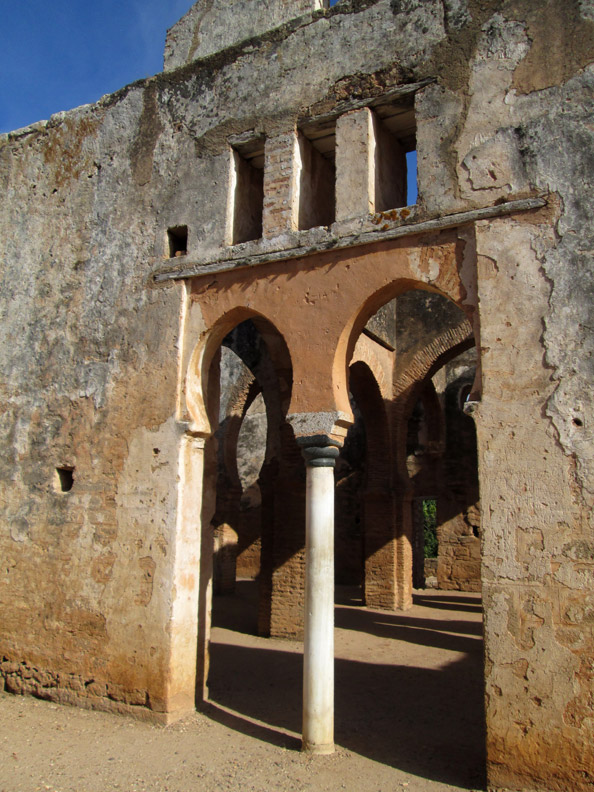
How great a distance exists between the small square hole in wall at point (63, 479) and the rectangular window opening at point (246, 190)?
2878 mm

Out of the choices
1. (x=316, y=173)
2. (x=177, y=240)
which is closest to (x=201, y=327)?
(x=177, y=240)

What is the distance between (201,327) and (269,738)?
3.67 metres

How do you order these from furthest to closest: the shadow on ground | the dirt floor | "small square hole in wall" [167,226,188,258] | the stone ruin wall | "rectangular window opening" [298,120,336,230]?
1. "small square hole in wall" [167,226,188,258]
2. "rectangular window opening" [298,120,336,230]
3. the shadow on ground
4. the dirt floor
5. the stone ruin wall

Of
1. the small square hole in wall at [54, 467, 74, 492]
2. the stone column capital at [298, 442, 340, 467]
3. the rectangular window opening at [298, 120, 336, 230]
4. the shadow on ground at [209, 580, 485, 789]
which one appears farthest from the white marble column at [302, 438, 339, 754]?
the small square hole in wall at [54, 467, 74, 492]

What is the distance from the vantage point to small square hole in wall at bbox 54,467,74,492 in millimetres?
6793

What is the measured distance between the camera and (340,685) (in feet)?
24.2

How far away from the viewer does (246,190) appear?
6805mm

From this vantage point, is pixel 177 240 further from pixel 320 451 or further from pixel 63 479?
pixel 320 451

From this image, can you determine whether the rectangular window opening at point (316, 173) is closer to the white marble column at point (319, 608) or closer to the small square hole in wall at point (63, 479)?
the white marble column at point (319, 608)

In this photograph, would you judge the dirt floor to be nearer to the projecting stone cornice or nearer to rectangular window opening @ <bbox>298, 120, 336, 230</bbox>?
the projecting stone cornice

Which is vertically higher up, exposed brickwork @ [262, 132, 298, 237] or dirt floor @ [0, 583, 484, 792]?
exposed brickwork @ [262, 132, 298, 237]

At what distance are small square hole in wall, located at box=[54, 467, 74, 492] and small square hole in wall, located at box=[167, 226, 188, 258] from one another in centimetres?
245

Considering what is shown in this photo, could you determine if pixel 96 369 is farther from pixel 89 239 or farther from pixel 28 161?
pixel 28 161

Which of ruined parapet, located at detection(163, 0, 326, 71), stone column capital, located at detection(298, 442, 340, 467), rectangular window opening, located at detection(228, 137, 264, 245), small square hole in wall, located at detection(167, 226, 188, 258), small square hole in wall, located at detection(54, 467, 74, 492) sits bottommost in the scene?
small square hole in wall, located at detection(54, 467, 74, 492)
